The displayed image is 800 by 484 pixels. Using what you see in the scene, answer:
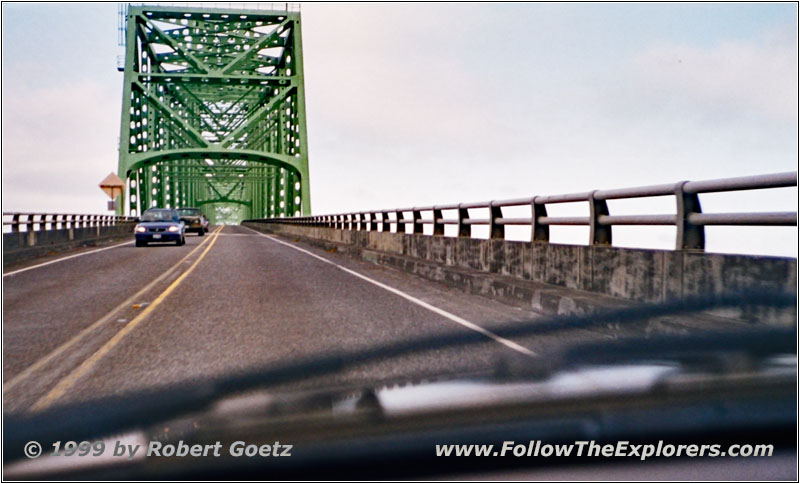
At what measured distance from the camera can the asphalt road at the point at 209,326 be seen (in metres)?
5.31

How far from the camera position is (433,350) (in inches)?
170

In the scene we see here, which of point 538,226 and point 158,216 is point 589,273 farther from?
point 158,216

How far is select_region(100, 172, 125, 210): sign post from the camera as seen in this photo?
43431mm

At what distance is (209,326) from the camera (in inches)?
330

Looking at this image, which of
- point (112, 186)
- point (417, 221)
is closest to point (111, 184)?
point (112, 186)

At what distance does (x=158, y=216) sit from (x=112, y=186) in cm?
1280

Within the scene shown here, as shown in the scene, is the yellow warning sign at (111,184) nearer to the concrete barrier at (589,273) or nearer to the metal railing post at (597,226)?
the concrete barrier at (589,273)

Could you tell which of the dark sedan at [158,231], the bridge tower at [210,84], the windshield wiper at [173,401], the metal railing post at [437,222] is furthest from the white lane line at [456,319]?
the bridge tower at [210,84]

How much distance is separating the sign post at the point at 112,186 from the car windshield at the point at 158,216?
417 inches

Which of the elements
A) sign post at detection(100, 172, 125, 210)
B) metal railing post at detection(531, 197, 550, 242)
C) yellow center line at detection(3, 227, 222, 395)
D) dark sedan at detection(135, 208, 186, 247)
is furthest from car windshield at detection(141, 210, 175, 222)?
metal railing post at detection(531, 197, 550, 242)

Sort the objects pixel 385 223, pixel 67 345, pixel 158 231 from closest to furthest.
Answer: pixel 67 345, pixel 385 223, pixel 158 231

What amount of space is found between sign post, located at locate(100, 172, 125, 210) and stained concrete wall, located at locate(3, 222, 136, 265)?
267 centimetres

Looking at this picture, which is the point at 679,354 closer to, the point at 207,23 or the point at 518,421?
the point at 518,421

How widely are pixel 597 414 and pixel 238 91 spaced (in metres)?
109
